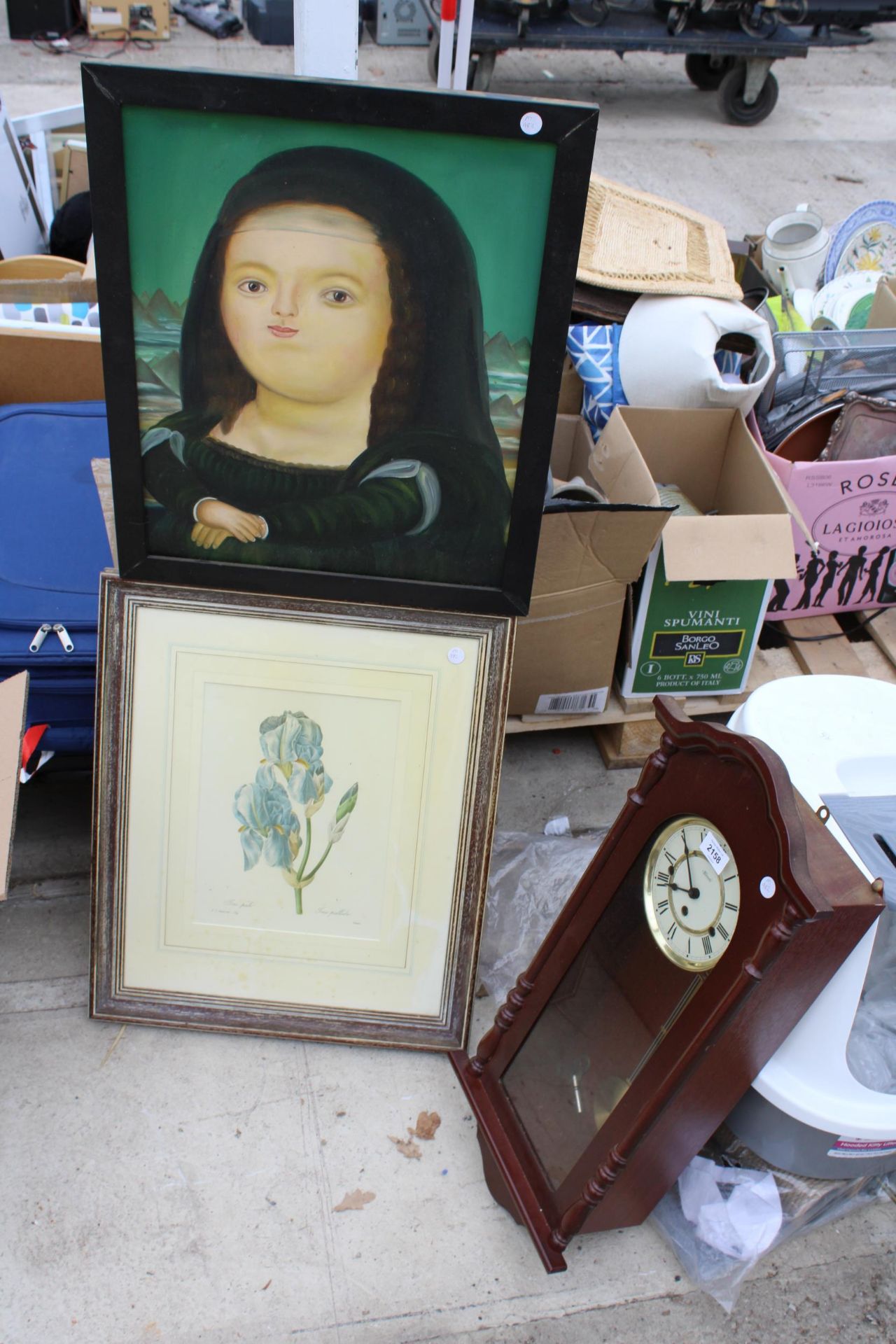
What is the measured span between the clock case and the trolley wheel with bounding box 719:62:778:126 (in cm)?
656

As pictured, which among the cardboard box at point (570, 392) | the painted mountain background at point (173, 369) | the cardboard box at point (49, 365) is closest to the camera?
the painted mountain background at point (173, 369)

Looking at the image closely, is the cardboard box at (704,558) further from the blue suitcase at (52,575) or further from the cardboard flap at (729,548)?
the blue suitcase at (52,575)

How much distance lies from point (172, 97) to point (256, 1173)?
1649 millimetres

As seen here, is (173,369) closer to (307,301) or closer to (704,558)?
(307,301)

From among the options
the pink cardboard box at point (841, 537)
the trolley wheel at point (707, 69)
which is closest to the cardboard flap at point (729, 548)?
the pink cardboard box at point (841, 537)

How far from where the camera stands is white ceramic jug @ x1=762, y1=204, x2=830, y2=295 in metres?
3.62

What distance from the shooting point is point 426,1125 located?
76.3 inches

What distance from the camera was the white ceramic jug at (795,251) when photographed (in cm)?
362

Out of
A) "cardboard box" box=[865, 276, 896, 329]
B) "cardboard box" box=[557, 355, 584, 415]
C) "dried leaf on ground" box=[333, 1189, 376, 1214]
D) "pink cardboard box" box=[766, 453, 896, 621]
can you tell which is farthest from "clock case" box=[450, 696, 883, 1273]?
"cardboard box" box=[865, 276, 896, 329]

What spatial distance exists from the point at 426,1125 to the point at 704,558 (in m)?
1.24

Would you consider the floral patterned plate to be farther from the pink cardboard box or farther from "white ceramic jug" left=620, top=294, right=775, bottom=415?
the pink cardboard box

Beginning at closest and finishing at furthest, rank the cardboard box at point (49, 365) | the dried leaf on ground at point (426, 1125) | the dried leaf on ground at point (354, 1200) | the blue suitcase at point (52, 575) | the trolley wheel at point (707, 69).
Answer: the dried leaf on ground at point (354, 1200) → the dried leaf on ground at point (426, 1125) → the blue suitcase at point (52, 575) → the cardboard box at point (49, 365) → the trolley wheel at point (707, 69)

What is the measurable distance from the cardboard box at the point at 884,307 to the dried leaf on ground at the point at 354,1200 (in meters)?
2.71

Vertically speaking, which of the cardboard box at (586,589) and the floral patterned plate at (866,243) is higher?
the floral patterned plate at (866,243)
